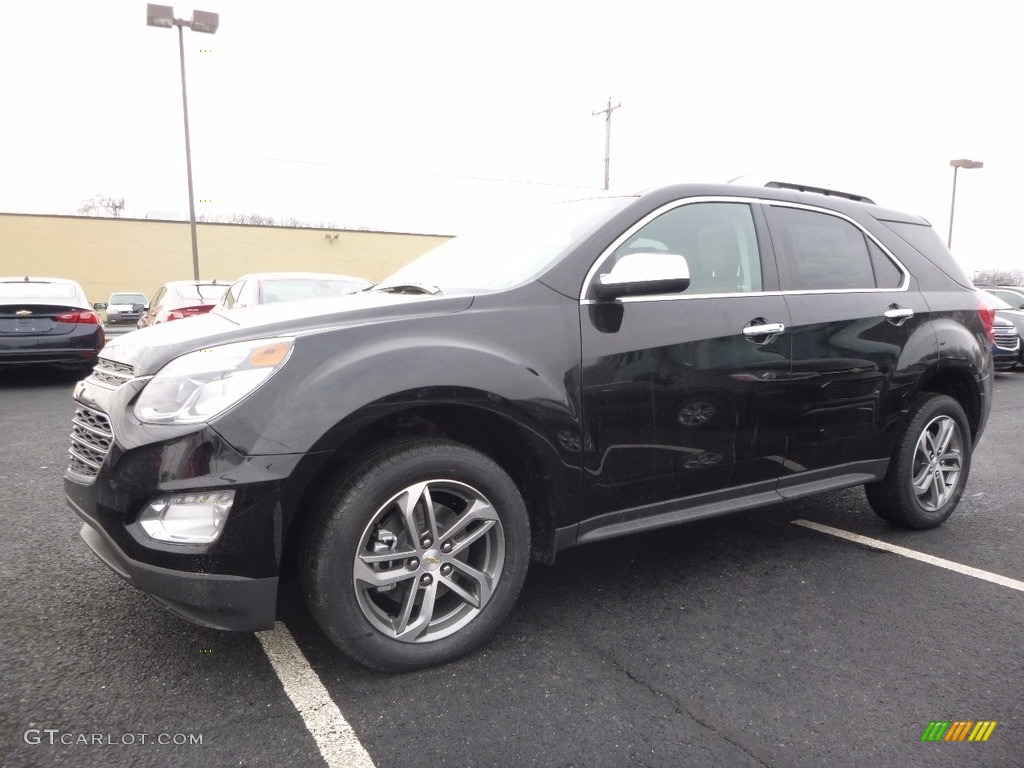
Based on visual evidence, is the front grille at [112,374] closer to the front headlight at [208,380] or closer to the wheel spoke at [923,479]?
the front headlight at [208,380]

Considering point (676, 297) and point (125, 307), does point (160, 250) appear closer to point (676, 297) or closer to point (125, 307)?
point (125, 307)

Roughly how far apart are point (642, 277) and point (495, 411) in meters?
0.75

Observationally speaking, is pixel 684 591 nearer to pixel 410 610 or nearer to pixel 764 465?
pixel 764 465

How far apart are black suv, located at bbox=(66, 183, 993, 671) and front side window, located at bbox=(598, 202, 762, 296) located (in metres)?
0.01

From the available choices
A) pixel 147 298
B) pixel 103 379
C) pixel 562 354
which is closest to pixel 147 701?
pixel 103 379

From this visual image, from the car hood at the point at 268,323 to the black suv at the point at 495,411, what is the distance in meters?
0.01

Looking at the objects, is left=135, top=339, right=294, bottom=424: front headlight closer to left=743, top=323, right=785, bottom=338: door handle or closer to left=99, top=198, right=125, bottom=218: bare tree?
left=743, top=323, right=785, bottom=338: door handle

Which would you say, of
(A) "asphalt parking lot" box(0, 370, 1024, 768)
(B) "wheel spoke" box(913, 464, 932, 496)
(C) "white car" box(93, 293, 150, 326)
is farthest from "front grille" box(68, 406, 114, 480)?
(C) "white car" box(93, 293, 150, 326)

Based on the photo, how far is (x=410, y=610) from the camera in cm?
247

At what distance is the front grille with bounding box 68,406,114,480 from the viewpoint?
2.37 m

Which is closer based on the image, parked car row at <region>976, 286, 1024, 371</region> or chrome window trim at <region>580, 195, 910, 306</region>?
chrome window trim at <region>580, 195, 910, 306</region>

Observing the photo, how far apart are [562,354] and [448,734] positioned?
4.28 feet

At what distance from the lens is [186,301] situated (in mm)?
9734

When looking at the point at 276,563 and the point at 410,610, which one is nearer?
the point at 276,563
